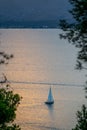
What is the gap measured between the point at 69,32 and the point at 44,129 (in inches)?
1308

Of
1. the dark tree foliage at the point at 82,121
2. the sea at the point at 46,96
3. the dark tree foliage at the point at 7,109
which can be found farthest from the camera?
the sea at the point at 46,96

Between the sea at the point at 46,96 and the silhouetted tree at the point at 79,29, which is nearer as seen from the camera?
the silhouetted tree at the point at 79,29

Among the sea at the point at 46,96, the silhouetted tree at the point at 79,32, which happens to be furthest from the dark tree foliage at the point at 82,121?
the sea at the point at 46,96

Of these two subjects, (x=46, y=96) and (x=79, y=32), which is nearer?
(x=79, y=32)

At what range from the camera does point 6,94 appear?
7.60 metres

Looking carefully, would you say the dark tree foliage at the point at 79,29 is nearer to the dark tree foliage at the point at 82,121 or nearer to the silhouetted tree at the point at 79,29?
the silhouetted tree at the point at 79,29

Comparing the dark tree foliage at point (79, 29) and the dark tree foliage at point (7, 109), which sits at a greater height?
the dark tree foliage at point (79, 29)

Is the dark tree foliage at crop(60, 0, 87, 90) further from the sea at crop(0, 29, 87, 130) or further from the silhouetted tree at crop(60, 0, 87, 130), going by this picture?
the sea at crop(0, 29, 87, 130)

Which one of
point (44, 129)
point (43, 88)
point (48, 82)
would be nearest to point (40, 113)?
point (44, 129)

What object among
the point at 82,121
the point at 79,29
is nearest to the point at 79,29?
the point at 79,29

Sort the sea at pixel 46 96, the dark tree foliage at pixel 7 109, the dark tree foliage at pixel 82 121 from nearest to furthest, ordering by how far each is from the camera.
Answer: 1. the dark tree foliage at pixel 7 109
2. the dark tree foliage at pixel 82 121
3. the sea at pixel 46 96

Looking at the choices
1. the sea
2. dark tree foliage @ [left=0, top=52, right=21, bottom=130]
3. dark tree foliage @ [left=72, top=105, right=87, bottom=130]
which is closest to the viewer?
dark tree foliage @ [left=0, top=52, right=21, bottom=130]

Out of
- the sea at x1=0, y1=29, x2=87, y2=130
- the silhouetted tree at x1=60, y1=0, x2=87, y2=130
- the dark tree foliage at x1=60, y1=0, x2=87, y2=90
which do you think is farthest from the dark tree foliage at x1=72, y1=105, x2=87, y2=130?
the sea at x1=0, y1=29, x2=87, y2=130

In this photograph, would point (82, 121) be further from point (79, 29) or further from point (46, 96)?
point (46, 96)
